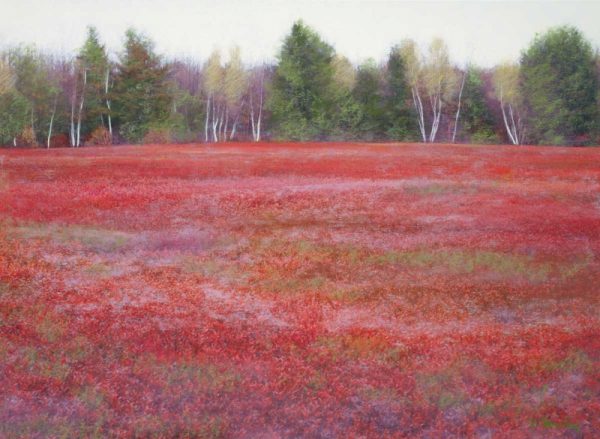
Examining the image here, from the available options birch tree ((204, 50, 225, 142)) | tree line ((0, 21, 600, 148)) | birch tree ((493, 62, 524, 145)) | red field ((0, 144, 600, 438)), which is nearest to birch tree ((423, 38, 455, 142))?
tree line ((0, 21, 600, 148))

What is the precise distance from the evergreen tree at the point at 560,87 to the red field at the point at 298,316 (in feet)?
139

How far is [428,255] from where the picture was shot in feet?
51.4

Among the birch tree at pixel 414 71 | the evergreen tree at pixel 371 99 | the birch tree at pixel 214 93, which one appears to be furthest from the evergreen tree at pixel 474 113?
the birch tree at pixel 214 93

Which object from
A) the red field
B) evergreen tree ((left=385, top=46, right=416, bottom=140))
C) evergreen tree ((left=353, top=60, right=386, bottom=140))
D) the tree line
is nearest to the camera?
the red field

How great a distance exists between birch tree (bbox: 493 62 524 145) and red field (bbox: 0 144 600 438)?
45256 millimetres

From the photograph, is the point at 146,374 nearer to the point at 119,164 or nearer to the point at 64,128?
the point at 119,164

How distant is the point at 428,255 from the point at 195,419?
32.7 feet

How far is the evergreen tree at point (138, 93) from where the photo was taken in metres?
65.9

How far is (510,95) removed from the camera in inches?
2621

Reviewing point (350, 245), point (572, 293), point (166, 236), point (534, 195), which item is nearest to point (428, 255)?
point (350, 245)

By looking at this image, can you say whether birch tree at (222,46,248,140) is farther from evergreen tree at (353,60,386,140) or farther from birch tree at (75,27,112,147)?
birch tree at (75,27,112,147)

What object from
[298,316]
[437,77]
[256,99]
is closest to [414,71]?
[437,77]

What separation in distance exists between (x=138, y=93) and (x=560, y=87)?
1778 inches

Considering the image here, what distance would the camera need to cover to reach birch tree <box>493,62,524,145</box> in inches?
2621
